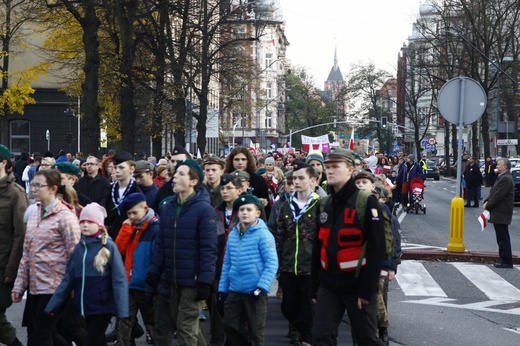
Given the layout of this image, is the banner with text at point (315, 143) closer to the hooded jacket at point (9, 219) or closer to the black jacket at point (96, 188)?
the black jacket at point (96, 188)

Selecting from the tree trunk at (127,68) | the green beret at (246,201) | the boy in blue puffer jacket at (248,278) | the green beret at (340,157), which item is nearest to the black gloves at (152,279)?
the boy in blue puffer jacket at (248,278)

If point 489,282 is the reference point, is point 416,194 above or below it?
above

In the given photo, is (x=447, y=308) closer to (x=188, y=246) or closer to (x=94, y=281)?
(x=188, y=246)

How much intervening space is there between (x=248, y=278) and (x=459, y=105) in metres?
9.66

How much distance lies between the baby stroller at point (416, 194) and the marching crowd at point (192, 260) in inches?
743

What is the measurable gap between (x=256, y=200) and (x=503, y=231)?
27.2 feet

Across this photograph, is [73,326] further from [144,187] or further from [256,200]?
[144,187]

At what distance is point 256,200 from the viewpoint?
7836 mm

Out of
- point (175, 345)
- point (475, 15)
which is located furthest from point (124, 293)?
point (475, 15)

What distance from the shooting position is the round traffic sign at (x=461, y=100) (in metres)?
16.0

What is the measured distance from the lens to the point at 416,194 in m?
28.1

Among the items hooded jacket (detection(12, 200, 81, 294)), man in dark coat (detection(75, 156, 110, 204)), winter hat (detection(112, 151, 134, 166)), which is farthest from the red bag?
hooded jacket (detection(12, 200, 81, 294))

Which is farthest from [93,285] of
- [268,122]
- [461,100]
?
[268,122]

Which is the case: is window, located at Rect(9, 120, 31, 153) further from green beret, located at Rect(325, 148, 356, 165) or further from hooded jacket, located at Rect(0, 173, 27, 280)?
green beret, located at Rect(325, 148, 356, 165)
